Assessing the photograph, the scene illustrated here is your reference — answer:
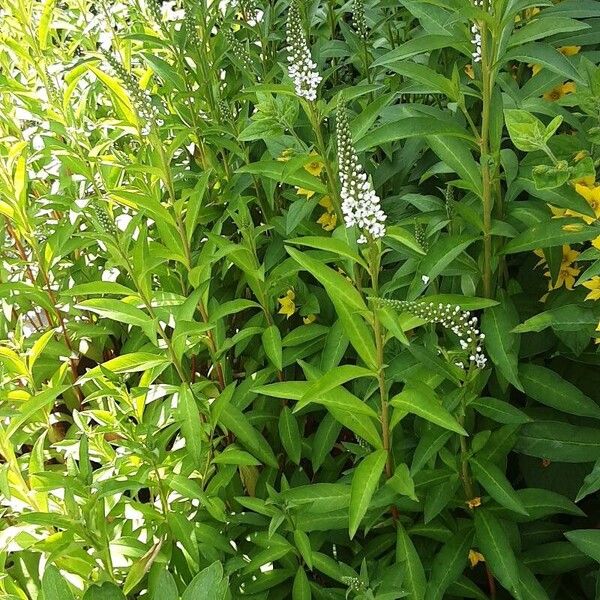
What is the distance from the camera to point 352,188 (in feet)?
4.07

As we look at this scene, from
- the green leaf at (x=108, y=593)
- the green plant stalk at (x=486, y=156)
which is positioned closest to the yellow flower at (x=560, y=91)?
the green plant stalk at (x=486, y=156)

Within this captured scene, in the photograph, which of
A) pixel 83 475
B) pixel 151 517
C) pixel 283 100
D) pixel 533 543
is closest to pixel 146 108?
pixel 283 100

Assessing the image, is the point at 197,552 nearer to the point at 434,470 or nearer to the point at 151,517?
the point at 151,517

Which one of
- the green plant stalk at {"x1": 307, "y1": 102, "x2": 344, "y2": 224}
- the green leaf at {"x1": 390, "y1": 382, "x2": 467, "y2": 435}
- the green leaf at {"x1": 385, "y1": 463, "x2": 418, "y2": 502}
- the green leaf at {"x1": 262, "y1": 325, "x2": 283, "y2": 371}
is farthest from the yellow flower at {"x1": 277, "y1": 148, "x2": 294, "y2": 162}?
the green leaf at {"x1": 385, "y1": 463, "x2": 418, "y2": 502}

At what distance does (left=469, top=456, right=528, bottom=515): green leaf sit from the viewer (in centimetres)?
147

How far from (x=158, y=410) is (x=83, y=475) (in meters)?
0.32

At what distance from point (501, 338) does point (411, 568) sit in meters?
0.54

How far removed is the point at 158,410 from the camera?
6.14ft

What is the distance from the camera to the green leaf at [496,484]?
1.47 metres

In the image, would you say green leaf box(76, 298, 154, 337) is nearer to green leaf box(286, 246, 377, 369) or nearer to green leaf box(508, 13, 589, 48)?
green leaf box(286, 246, 377, 369)

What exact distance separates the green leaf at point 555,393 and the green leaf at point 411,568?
432 millimetres

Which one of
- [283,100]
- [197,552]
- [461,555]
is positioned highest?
[283,100]

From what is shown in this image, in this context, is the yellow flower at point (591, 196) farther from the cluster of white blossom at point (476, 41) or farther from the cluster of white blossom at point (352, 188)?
the cluster of white blossom at point (352, 188)

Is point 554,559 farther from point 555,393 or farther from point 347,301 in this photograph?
point 347,301
